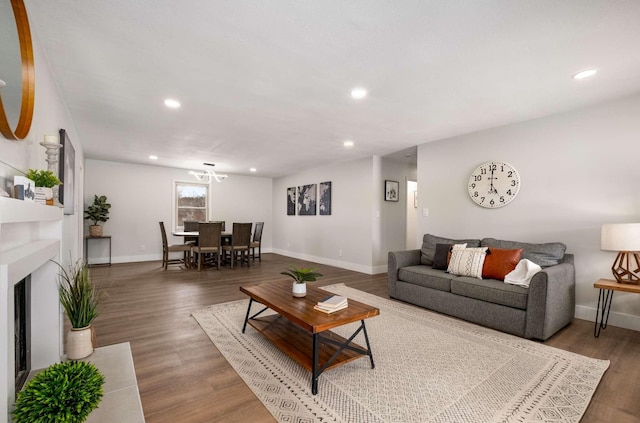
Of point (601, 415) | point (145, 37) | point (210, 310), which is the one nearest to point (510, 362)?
point (601, 415)

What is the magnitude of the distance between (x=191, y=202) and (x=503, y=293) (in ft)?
23.4

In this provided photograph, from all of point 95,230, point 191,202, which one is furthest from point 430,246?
point 95,230

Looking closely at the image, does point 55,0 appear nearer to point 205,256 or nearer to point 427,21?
point 427,21

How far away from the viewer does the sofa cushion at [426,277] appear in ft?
11.1

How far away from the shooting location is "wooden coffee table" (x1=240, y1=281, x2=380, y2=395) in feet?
6.30

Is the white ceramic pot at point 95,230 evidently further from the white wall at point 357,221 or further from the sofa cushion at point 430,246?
the sofa cushion at point 430,246

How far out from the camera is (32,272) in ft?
5.05

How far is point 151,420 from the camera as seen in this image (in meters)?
1.60

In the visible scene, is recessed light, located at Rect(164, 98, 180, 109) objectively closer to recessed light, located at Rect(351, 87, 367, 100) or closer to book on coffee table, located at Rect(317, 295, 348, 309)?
recessed light, located at Rect(351, 87, 367, 100)

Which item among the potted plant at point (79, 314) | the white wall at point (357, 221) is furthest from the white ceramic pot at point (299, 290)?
the white wall at point (357, 221)

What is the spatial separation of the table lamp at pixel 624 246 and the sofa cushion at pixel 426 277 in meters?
1.43

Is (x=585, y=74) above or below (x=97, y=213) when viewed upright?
above

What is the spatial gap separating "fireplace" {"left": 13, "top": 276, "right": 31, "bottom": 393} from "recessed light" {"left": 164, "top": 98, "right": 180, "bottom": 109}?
204cm

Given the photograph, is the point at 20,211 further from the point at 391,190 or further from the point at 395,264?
the point at 391,190
